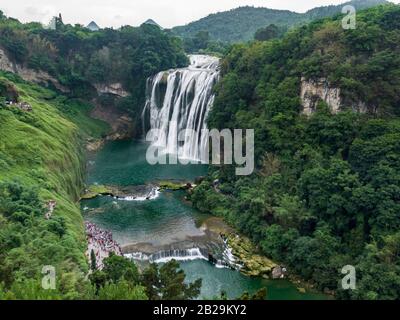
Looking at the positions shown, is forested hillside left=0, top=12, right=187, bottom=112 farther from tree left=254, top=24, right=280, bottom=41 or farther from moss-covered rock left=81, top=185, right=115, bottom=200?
moss-covered rock left=81, top=185, right=115, bottom=200

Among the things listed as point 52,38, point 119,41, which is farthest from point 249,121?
point 52,38

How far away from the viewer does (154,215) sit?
27.5 metres

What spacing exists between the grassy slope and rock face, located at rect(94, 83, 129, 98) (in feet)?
46.3

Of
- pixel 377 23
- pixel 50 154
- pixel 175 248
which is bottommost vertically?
pixel 175 248

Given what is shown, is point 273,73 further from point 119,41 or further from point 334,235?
point 119,41

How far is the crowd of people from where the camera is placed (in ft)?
69.7

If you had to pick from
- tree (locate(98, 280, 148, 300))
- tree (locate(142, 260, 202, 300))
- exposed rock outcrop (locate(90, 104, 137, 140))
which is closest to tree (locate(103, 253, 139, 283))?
tree (locate(142, 260, 202, 300))

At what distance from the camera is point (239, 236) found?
2456cm

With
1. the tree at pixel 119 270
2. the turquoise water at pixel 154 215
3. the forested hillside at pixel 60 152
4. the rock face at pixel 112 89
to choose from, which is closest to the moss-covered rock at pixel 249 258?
the turquoise water at pixel 154 215

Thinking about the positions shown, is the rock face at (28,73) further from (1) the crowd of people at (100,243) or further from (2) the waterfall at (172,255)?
(2) the waterfall at (172,255)

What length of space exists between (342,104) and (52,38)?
3749cm

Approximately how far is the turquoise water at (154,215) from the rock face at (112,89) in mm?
7921

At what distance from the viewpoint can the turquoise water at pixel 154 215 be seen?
66.8 feet

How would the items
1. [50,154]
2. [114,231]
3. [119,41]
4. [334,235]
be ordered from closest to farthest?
[334,235], [114,231], [50,154], [119,41]
